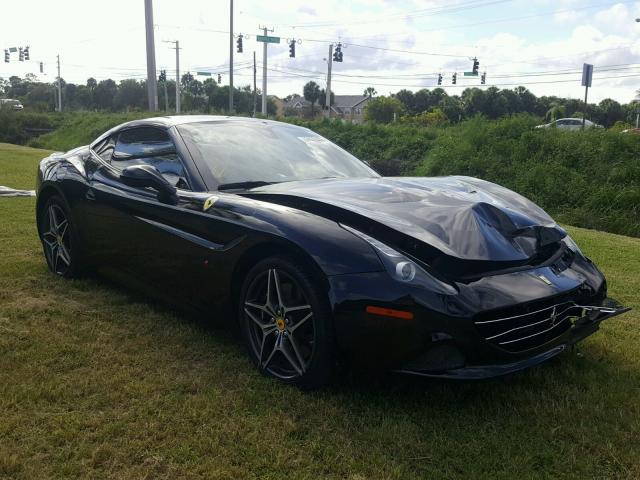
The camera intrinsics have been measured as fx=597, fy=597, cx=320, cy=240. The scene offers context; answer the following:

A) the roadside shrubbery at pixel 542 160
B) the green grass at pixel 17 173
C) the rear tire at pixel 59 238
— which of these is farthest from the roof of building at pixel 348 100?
the rear tire at pixel 59 238

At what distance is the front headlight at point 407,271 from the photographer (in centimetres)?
250

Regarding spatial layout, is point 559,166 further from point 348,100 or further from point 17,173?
point 348,100

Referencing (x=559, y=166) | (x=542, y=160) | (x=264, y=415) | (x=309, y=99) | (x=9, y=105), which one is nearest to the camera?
(x=264, y=415)

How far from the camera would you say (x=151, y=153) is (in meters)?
3.95

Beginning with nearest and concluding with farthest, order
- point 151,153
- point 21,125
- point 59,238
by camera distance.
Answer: point 151,153
point 59,238
point 21,125

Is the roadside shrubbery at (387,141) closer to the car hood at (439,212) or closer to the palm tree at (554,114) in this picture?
the palm tree at (554,114)

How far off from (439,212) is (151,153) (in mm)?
2022

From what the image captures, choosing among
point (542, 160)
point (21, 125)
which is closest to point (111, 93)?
point (21, 125)

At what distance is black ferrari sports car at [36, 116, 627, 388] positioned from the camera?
253cm

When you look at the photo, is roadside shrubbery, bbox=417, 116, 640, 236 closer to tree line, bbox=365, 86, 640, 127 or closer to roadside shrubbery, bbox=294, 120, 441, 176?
roadside shrubbery, bbox=294, 120, 441, 176

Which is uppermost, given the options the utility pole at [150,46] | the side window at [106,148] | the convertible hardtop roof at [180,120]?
the utility pole at [150,46]

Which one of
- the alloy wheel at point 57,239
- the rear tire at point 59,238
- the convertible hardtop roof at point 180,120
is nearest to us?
the convertible hardtop roof at point 180,120

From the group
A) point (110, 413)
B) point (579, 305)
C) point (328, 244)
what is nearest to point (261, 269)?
point (328, 244)

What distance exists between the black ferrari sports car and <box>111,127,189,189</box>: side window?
0.05 feet
